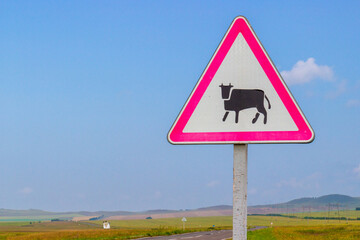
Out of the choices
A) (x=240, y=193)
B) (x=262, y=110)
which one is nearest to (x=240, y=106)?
(x=262, y=110)

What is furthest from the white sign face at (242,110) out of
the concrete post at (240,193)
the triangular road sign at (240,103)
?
the concrete post at (240,193)

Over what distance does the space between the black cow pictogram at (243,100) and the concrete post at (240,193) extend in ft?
0.79

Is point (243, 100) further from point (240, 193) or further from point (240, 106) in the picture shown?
point (240, 193)

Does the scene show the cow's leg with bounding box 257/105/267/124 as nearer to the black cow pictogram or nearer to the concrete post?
the black cow pictogram

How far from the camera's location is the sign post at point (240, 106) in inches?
136

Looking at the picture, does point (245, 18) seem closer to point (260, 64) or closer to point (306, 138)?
point (260, 64)

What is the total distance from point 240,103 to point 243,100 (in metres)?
0.03

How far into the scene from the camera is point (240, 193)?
3.35 metres

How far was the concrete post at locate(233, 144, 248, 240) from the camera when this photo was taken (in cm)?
331

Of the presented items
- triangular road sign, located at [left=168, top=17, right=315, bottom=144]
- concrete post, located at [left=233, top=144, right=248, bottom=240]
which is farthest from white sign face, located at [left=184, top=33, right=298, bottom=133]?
concrete post, located at [left=233, top=144, right=248, bottom=240]

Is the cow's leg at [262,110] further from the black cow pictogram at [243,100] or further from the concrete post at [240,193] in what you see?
the concrete post at [240,193]

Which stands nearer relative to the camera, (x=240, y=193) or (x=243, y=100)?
(x=240, y=193)

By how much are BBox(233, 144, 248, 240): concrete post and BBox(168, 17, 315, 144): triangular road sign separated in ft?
0.32

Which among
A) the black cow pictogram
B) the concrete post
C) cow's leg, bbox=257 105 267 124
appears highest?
the black cow pictogram
